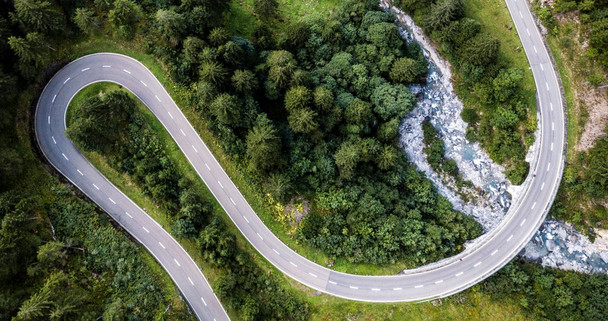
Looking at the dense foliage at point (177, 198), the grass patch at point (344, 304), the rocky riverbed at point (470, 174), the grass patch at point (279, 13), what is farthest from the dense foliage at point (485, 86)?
the dense foliage at point (177, 198)

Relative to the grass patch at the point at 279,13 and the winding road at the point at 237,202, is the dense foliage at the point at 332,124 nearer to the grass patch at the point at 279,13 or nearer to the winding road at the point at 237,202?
the winding road at the point at 237,202

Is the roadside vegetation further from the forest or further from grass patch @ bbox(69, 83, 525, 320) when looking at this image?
grass patch @ bbox(69, 83, 525, 320)

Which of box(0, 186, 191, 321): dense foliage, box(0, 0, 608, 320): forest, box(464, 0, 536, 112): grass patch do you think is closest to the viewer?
box(0, 186, 191, 321): dense foliage

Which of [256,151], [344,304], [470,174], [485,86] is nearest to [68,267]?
[256,151]

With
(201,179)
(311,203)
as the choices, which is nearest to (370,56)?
(311,203)

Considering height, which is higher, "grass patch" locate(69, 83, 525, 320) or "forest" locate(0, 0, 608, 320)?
"forest" locate(0, 0, 608, 320)

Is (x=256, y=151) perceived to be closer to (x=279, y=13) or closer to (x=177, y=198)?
(x=177, y=198)

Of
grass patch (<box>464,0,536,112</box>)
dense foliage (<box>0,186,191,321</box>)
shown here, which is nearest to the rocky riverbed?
grass patch (<box>464,0,536,112</box>)
